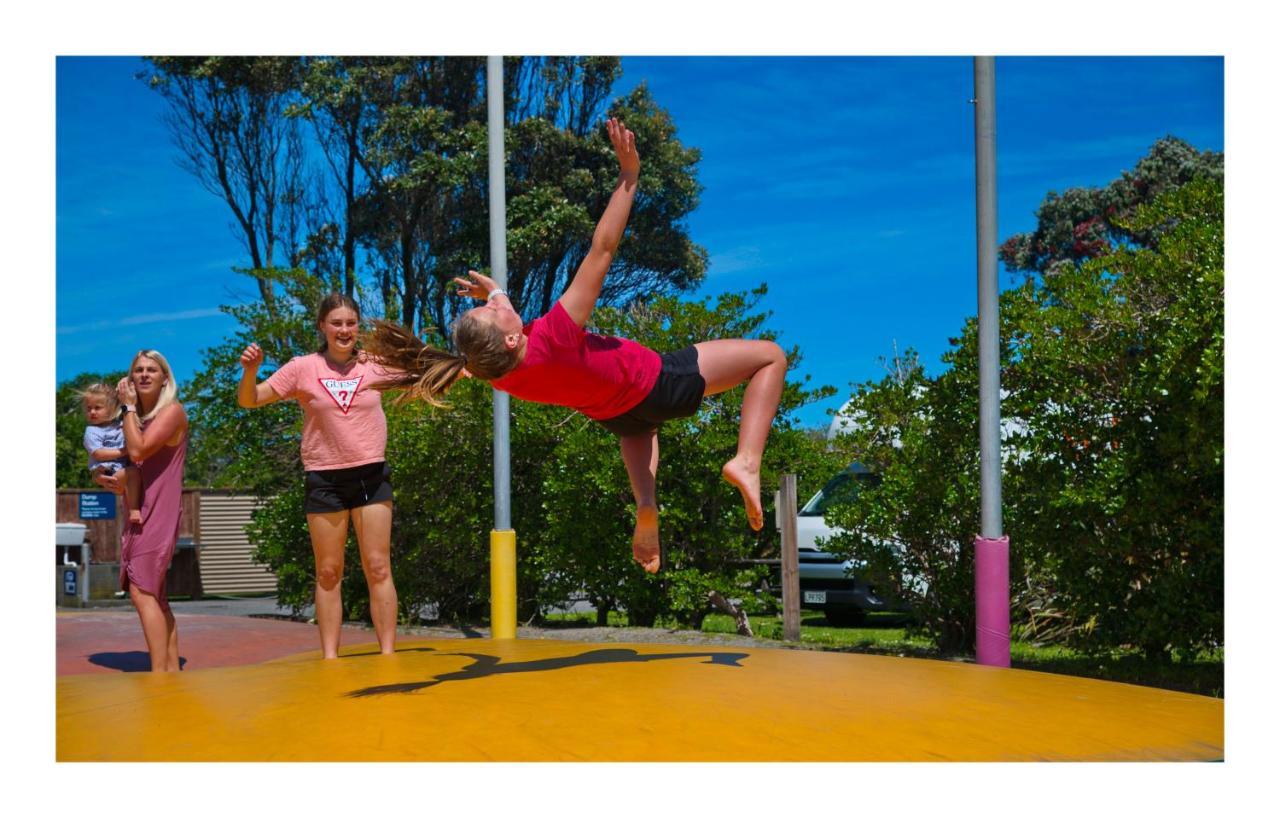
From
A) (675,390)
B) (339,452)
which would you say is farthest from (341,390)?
(675,390)

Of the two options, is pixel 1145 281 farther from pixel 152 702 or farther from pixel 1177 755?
pixel 152 702

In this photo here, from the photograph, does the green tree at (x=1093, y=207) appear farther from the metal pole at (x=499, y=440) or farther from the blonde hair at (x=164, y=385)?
the blonde hair at (x=164, y=385)

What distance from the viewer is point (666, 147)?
55.8 feet

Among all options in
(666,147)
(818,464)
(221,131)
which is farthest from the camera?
(666,147)

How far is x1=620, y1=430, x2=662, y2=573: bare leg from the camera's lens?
14.1ft

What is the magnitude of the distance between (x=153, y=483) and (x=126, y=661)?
214cm

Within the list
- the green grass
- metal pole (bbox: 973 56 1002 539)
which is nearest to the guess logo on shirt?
metal pole (bbox: 973 56 1002 539)

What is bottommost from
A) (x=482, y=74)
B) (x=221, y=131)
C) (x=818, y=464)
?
(x=818, y=464)

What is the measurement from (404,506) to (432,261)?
8.77 m

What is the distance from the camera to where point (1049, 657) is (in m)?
7.34

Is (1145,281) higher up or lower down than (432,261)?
lower down
